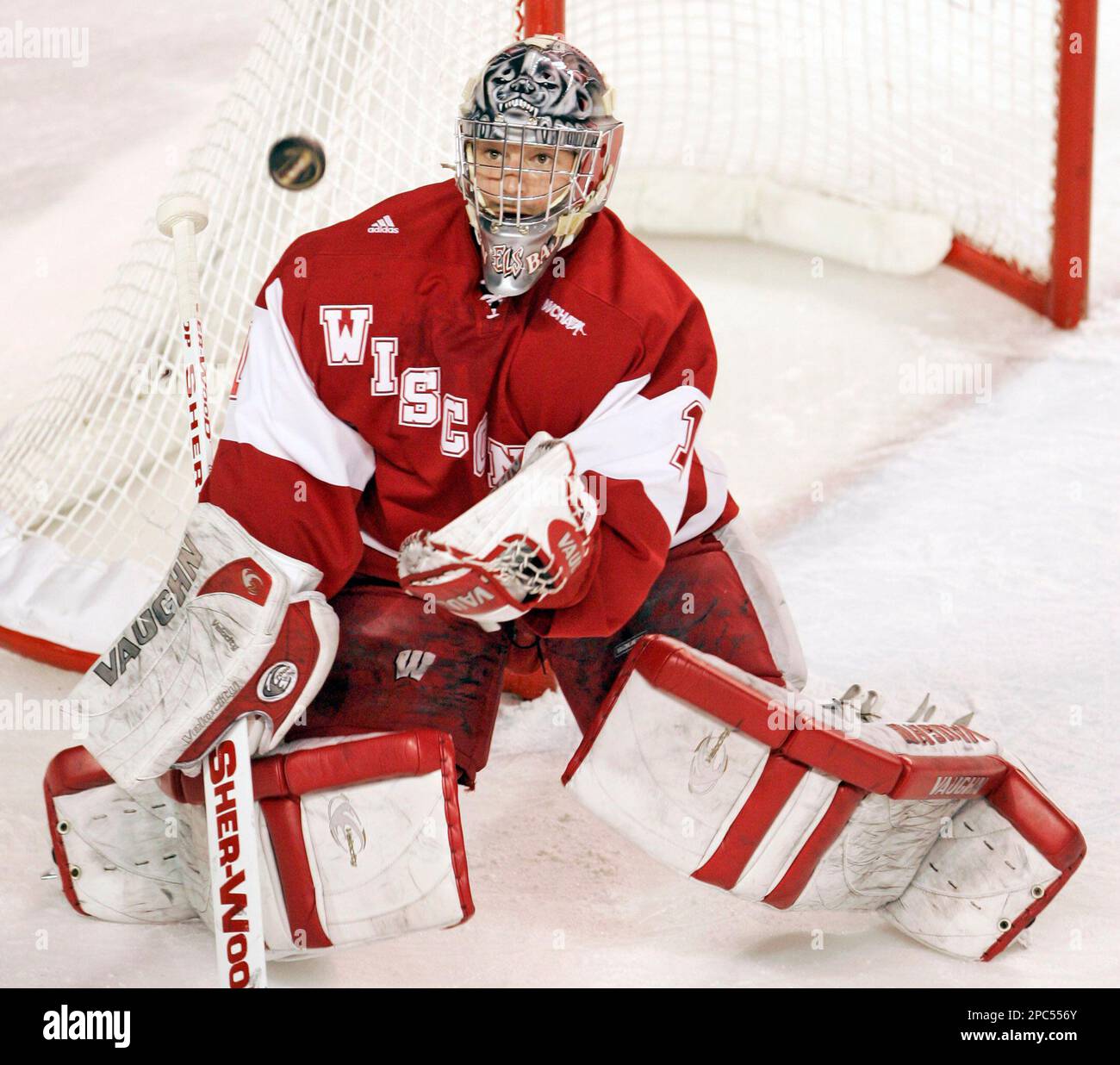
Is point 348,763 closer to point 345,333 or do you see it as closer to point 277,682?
point 277,682

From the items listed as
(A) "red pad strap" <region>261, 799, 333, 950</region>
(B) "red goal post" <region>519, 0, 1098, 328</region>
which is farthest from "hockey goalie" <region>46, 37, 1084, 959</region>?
(B) "red goal post" <region>519, 0, 1098, 328</region>

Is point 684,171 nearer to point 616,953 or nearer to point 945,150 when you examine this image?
point 945,150

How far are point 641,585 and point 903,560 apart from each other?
4.15ft

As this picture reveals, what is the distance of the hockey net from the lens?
283cm

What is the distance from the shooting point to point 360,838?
189cm

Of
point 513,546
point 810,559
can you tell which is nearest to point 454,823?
point 513,546

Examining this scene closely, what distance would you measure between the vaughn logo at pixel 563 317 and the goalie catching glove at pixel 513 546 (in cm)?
16

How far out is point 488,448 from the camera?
198 cm

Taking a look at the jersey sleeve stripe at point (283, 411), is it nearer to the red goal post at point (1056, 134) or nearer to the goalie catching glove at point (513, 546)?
the goalie catching glove at point (513, 546)

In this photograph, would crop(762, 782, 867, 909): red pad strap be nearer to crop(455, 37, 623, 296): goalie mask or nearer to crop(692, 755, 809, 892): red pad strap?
crop(692, 755, 809, 892): red pad strap

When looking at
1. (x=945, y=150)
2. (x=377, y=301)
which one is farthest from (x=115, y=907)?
(x=945, y=150)

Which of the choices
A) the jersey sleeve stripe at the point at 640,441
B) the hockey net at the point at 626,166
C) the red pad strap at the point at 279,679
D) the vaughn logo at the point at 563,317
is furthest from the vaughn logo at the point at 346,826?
the hockey net at the point at 626,166
